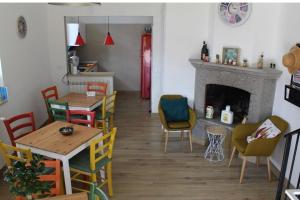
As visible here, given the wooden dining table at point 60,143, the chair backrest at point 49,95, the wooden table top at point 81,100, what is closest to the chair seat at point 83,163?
the wooden dining table at point 60,143

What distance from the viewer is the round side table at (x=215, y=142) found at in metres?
4.48

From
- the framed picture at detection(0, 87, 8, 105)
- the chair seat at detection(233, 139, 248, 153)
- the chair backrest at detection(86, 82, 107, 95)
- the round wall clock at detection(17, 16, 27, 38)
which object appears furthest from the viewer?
the chair backrest at detection(86, 82, 107, 95)

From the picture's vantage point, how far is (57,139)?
3.42 metres

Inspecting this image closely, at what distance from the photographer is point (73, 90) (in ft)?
21.0

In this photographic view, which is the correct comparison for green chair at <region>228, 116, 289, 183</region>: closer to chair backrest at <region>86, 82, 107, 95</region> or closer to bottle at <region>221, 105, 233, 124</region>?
bottle at <region>221, 105, 233, 124</region>

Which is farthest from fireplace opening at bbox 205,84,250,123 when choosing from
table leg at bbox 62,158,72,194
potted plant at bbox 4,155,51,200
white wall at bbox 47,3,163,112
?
potted plant at bbox 4,155,51,200

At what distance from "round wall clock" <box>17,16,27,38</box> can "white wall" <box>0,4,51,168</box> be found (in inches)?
3.1

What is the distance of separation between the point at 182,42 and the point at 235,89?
1.29m

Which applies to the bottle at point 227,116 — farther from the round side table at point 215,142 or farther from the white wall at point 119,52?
the white wall at point 119,52

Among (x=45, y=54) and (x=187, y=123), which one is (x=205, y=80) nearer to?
(x=187, y=123)

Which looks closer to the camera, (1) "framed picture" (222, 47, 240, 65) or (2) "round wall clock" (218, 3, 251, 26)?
(2) "round wall clock" (218, 3, 251, 26)

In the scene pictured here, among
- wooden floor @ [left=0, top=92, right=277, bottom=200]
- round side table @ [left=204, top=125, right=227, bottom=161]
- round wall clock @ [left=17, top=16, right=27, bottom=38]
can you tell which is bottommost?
wooden floor @ [left=0, top=92, right=277, bottom=200]

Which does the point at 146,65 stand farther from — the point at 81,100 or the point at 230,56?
the point at 230,56

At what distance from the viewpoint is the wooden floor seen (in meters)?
3.67
